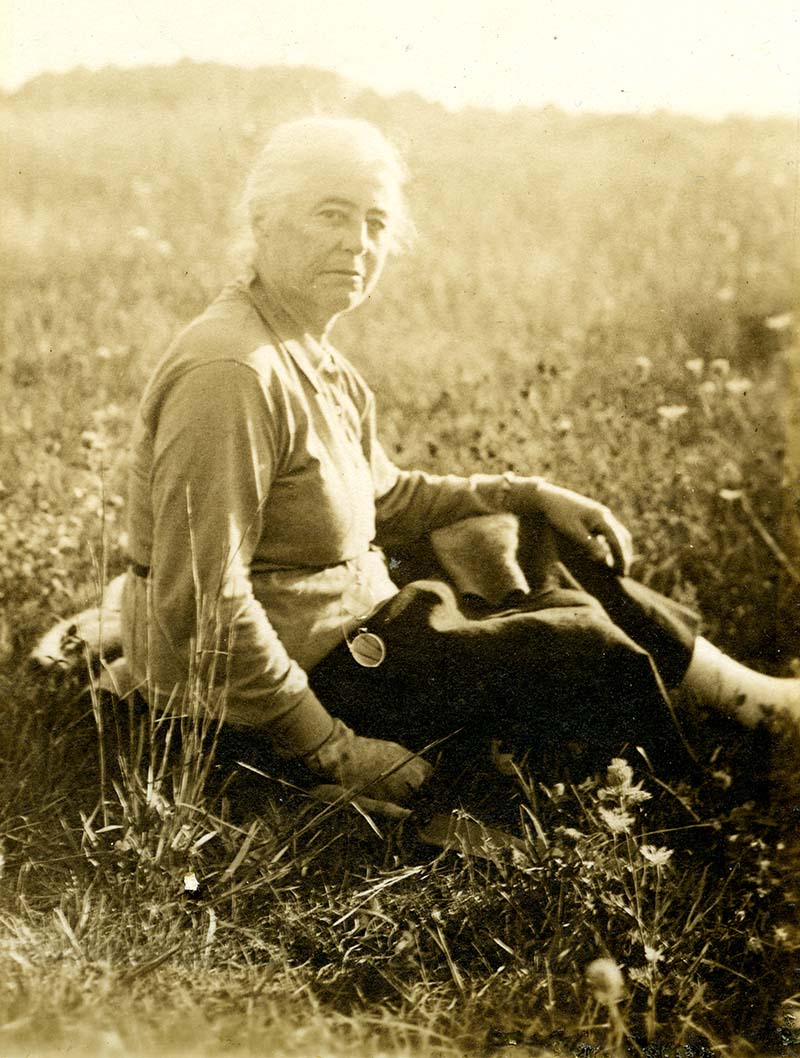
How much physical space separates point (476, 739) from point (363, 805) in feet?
1.06

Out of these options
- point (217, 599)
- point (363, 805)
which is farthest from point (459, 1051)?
point (217, 599)

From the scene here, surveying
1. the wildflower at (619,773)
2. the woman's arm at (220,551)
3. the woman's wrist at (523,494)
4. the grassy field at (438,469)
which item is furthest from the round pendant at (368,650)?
the wildflower at (619,773)

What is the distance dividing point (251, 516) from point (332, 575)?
28cm

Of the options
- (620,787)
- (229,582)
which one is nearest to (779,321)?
(620,787)

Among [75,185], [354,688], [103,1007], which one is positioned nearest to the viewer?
[103,1007]

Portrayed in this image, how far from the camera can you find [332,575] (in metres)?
2.64

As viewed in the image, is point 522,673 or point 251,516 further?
point 522,673

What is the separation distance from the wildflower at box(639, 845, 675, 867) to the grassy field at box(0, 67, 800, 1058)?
12mm

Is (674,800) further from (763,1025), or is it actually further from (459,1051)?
(459,1051)

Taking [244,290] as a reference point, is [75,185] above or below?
above

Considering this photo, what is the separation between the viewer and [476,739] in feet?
8.79

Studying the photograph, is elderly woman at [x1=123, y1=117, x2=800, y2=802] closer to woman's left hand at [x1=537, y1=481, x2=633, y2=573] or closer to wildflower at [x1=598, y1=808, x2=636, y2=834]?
woman's left hand at [x1=537, y1=481, x2=633, y2=573]

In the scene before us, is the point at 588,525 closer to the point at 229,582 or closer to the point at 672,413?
the point at 672,413

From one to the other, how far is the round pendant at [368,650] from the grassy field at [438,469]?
399mm
